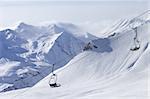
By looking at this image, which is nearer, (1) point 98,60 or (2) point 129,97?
(2) point 129,97

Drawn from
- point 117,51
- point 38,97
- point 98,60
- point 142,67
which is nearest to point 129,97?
point 38,97

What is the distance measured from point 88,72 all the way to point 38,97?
68.2m

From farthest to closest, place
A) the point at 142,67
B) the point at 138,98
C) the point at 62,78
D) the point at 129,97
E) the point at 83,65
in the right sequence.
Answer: the point at 83,65 → the point at 62,78 → the point at 142,67 → the point at 129,97 → the point at 138,98

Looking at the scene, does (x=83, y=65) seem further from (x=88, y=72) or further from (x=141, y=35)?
(x=141, y=35)

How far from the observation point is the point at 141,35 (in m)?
145

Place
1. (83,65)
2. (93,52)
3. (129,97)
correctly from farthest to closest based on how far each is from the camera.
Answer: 1. (93,52)
2. (83,65)
3. (129,97)

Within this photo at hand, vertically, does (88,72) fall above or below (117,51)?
below

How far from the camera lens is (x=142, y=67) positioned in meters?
97.3

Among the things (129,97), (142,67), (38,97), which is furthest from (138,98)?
(142,67)

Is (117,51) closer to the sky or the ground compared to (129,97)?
closer to the sky

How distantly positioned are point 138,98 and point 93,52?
363 ft

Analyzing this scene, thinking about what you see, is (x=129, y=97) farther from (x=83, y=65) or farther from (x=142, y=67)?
(x=83, y=65)

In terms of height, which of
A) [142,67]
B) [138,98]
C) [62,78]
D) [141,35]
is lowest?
[138,98]

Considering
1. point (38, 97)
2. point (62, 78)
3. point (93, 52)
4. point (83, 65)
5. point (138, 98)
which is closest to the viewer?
point (138, 98)
